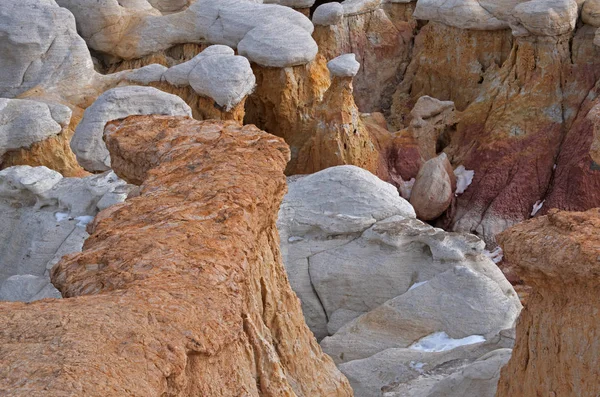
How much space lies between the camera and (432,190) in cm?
1280

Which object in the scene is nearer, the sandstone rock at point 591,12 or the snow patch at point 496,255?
the snow patch at point 496,255

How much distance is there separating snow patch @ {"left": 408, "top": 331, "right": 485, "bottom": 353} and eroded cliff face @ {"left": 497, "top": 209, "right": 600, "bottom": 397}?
178cm

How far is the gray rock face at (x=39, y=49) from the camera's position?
36.0 ft

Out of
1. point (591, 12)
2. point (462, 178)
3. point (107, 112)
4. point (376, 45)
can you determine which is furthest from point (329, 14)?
point (107, 112)

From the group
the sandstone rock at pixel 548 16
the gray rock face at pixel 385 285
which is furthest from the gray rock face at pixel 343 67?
the gray rock face at pixel 385 285

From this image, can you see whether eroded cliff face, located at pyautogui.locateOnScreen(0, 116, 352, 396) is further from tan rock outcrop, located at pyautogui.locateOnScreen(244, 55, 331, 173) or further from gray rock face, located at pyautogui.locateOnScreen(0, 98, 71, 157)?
tan rock outcrop, located at pyautogui.locateOnScreen(244, 55, 331, 173)

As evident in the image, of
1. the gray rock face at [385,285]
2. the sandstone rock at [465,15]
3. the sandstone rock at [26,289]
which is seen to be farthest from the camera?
the sandstone rock at [465,15]

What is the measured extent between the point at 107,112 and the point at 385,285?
3.51 metres

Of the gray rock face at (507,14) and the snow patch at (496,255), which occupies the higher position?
the gray rock face at (507,14)

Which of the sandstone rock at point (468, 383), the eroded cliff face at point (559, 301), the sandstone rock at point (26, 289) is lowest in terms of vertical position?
the sandstone rock at point (26, 289)

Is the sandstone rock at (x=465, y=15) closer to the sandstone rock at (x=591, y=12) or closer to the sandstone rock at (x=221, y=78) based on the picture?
the sandstone rock at (x=591, y=12)

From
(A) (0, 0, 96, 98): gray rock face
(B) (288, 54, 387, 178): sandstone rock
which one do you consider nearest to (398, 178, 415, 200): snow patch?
(B) (288, 54, 387, 178): sandstone rock

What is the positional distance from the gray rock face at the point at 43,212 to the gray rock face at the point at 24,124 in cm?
177

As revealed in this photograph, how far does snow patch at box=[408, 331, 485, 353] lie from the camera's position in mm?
6238
